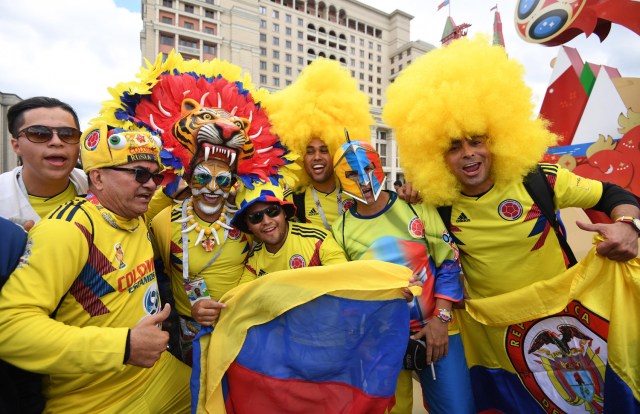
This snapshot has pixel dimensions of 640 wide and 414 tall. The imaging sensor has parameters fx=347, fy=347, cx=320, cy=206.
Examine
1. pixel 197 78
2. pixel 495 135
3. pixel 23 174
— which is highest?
pixel 197 78

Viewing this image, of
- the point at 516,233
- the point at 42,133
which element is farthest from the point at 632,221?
the point at 42,133

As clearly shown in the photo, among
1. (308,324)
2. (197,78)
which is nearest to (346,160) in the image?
(308,324)

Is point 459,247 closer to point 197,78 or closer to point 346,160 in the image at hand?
point 346,160

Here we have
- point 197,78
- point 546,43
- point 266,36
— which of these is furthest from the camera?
point 266,36

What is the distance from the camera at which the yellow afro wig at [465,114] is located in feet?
8.61

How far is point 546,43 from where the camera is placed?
299 inches

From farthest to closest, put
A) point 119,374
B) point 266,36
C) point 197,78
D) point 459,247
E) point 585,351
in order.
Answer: point 266,36, point 197,78, point 459,247, point 585,351, point 119,374

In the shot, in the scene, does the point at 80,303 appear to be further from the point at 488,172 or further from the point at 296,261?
the point at 488,172

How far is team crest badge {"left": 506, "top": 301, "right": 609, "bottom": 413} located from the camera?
2268 mm

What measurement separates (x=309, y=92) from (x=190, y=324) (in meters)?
2.49

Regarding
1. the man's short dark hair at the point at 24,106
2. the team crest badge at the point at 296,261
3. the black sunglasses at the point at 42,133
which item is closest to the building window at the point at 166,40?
the man's short dark hair at the point at 24,106

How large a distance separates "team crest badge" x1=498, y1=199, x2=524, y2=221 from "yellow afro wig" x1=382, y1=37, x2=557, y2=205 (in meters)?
0.18

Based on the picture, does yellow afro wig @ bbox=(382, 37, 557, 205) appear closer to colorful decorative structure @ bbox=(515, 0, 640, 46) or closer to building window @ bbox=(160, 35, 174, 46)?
colorful decorative structure @ bbox=(515, 0, 640, 46)

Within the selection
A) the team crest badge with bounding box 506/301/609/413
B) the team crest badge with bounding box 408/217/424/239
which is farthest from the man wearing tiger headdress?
the team crest badge with bounding box 506/301/609/413
